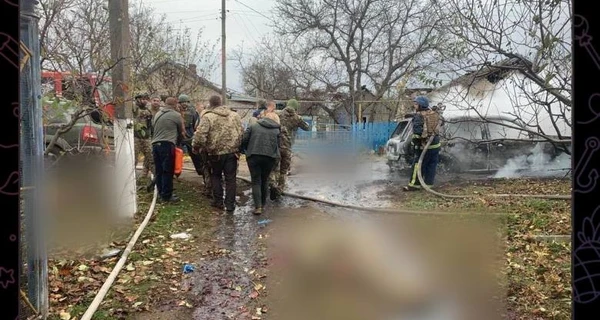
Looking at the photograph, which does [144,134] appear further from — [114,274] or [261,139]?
[114,274]

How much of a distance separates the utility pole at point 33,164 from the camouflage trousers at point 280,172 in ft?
17.8

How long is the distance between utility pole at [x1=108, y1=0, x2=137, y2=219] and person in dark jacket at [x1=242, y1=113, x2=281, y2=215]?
1.85 metres

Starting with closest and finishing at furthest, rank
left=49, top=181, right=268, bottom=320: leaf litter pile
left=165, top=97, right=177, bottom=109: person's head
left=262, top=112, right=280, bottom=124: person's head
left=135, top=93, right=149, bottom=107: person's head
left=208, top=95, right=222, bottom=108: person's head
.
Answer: left=49, top=181, right=268, bottom=320: leaf litter pile
left=208, top=95, right=222, bottom=108: person's head
left=262, top=112, right=280, bottom=124: person's head
left=165, top=97, right=177, bottom=109: person's head
left=135, top=93, right=149, bottom=107: person's head

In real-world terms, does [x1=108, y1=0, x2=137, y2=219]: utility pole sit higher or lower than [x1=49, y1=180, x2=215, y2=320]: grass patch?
higher

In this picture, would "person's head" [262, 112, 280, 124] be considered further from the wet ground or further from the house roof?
the house roof

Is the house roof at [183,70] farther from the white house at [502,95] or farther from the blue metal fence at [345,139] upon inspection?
the white house at [502,95]

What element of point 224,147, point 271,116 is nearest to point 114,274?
point 224,147

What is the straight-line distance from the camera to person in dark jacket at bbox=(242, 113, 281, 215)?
25.7 ft

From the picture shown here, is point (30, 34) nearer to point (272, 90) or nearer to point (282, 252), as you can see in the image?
point (282, 252)

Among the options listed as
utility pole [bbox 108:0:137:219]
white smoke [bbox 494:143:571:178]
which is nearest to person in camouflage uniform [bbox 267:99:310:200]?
utility pole [bbox 108:0:137:219]

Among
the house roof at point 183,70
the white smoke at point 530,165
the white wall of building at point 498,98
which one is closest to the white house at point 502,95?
the white wall of building at point 498,98

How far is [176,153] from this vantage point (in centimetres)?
851

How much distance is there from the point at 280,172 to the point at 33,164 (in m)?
6.17

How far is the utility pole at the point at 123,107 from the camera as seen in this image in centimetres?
652
